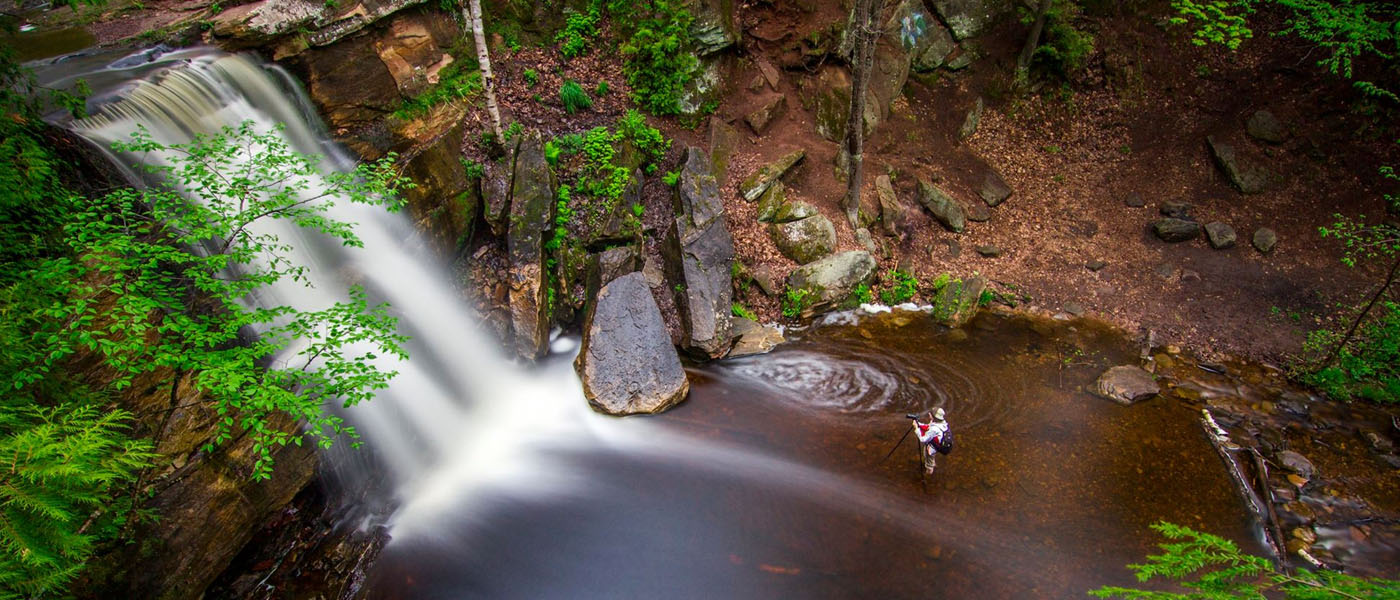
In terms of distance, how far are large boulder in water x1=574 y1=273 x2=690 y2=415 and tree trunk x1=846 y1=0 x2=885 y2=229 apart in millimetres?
5581

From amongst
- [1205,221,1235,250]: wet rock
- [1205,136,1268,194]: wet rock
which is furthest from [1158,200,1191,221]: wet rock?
[1205,136,1268,194]: wet rock

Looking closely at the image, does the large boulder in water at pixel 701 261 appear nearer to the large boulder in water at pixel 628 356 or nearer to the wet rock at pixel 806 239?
the large boulder in water at pixel 628 356

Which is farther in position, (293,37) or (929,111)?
(929,111)

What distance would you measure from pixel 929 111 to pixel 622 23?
8.37 metres

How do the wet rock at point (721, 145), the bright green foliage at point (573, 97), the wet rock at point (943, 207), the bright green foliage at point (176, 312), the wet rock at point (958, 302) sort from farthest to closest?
the wet rock at point (943, 207) → the wet rock at point (721, 145) → the bright green foliage at point (573, 97) → the wet rock at point (958, 302) → the bright green foliage at point (176, 312)

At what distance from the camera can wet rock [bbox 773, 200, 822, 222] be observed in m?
11.9

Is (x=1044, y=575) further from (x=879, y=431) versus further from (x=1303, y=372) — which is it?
(x=1303, y=372)

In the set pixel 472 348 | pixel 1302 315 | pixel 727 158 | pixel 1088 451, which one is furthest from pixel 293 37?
pixel 1302 315

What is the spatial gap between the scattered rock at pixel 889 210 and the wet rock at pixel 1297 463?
7.29 metres

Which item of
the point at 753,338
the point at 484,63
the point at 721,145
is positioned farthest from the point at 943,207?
the point at 484,63

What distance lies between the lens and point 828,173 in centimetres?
1298

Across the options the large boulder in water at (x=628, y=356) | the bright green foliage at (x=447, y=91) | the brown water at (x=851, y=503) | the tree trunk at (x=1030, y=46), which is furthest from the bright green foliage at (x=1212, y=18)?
the bright green foliage at (x=447, y=91)

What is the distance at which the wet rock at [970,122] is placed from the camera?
45.9 ft

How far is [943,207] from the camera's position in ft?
41.4
